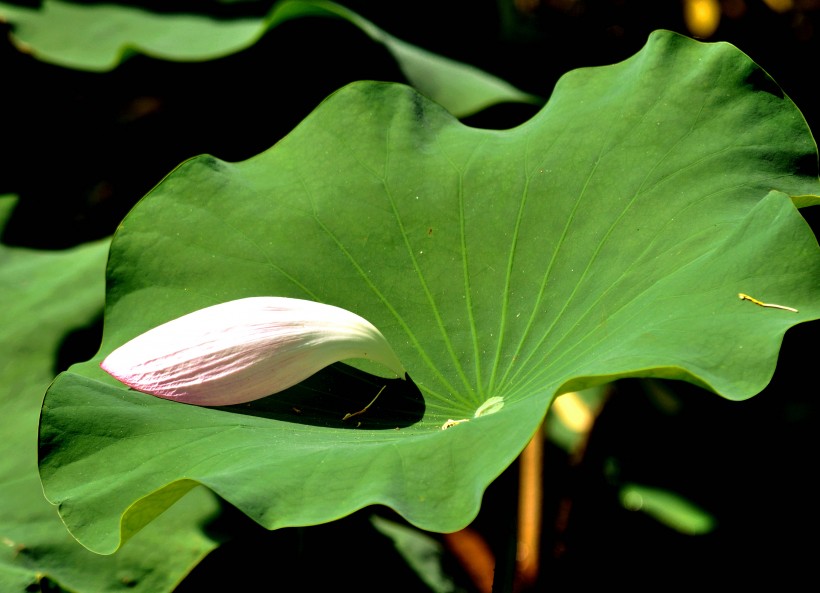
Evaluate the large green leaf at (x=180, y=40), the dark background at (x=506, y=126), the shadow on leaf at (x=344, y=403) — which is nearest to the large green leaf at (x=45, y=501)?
the dark background at (x=506, y=126)

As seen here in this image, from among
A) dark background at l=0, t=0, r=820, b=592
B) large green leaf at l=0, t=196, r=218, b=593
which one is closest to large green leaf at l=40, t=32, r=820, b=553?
large green leaf at l=0, t=196, r=218, b=593

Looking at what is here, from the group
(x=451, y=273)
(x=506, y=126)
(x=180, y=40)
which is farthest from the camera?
(x=506, y=126)

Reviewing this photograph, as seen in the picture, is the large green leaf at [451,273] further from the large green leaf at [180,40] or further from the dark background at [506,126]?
the dark background at [506,126]

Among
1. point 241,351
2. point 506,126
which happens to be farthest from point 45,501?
point 506,126

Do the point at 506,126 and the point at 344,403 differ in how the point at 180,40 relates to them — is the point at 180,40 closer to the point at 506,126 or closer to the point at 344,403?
the point at 506,126

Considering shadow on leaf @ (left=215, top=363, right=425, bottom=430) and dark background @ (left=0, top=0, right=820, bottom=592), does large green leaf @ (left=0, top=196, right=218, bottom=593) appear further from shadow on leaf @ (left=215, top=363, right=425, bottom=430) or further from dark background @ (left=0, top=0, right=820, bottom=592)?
shadow on leaf @ (left=215, top=363, right=425, bottom=430)
